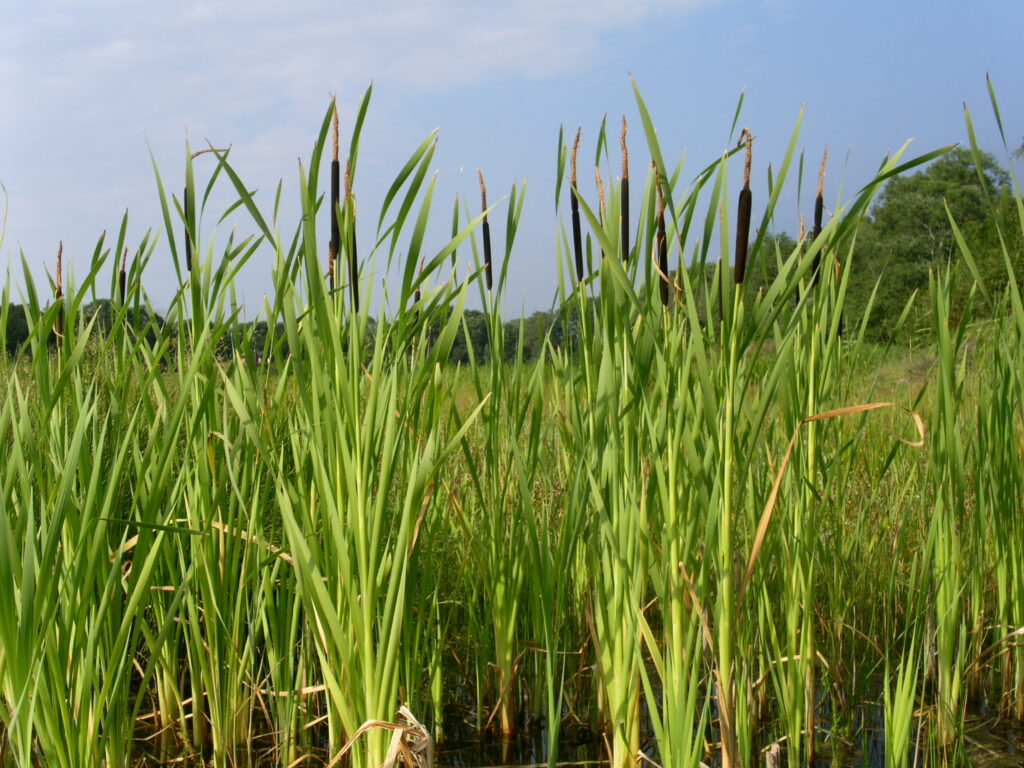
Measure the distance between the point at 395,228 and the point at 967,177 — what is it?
3170 cm

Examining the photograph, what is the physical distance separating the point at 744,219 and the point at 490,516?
Result: 0.83m

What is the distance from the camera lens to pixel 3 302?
154cm

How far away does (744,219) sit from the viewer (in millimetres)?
1087

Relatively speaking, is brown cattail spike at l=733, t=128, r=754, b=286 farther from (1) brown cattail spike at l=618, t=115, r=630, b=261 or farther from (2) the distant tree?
(2) the distant tree

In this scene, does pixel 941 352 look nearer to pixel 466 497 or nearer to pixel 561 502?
pixel 561 502

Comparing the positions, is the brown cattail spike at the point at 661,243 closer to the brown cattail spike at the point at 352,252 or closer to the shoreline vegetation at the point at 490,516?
the shoreline vegetation at the point at 490,516

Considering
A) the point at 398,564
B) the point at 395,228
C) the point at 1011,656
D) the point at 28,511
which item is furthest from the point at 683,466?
the point at 1011,656

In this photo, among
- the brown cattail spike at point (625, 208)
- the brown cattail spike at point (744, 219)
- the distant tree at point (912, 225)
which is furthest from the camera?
the distant tree at point (912, 225)

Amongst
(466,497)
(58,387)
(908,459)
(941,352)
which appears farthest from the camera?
(908,459)

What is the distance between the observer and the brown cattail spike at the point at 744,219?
1.07m

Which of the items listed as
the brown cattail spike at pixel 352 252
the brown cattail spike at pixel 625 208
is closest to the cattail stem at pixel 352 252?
the brown cattail spike at pixel 352 252

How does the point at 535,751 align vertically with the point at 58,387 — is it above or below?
below

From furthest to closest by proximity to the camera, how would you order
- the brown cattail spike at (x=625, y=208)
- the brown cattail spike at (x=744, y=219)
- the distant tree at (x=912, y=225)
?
the distant tree at (x=912, y=225) < the brown cattail spike at (x=625, y=208) < the brown cattail spike at (x=744, y=219)

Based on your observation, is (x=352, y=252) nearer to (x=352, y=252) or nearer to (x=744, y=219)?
(x=352, y=252)
